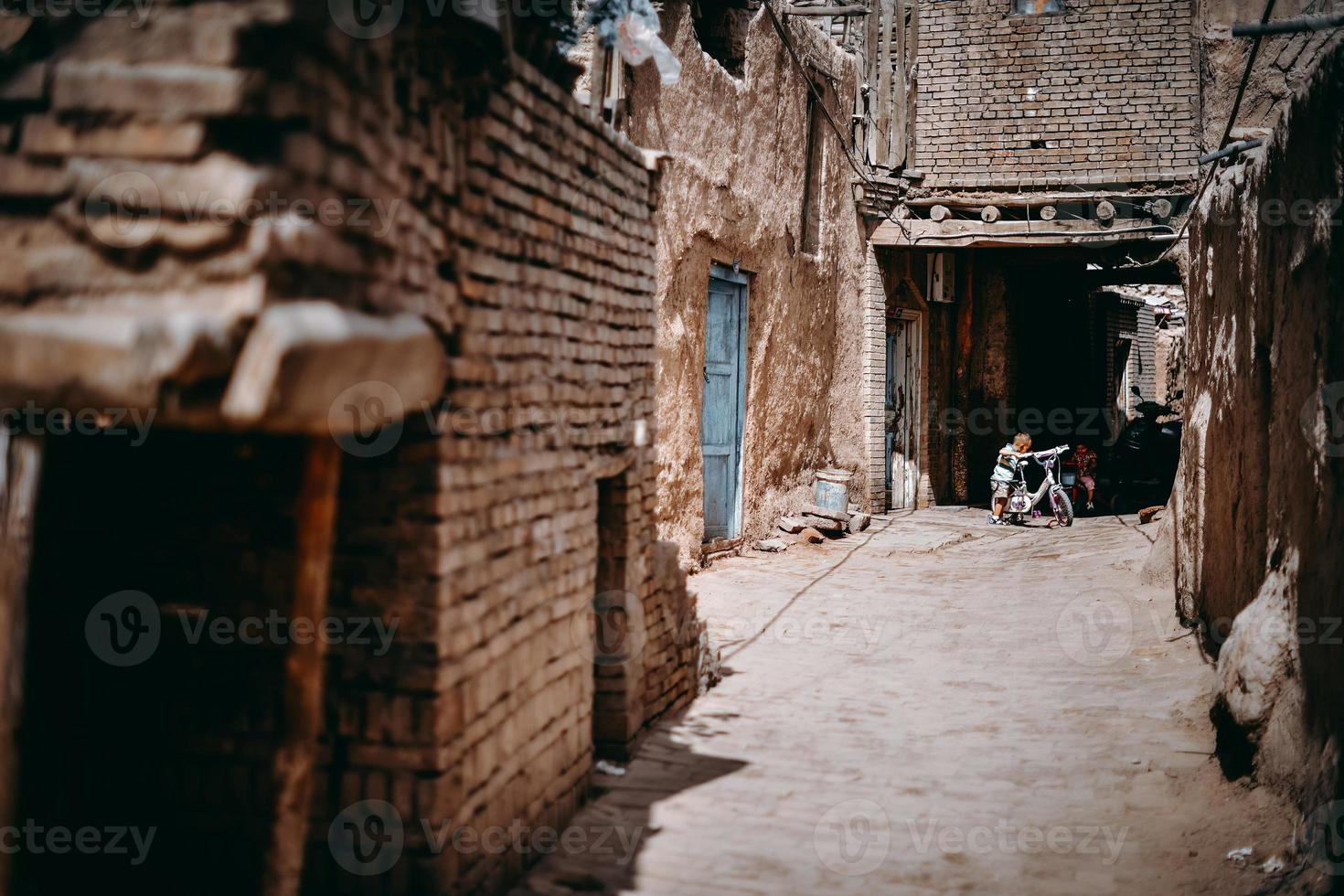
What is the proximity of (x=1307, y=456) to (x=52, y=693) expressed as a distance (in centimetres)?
469

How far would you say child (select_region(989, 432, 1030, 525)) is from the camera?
1405 cm

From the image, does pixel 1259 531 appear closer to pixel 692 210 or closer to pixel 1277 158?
pixel 1277 158

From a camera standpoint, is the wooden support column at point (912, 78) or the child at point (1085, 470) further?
the child at point (1085, 470)

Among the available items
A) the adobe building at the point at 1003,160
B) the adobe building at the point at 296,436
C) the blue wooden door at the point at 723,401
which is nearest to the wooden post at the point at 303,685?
the adobe building at the point at 296,436

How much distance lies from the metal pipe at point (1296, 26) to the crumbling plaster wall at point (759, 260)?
4800 mm

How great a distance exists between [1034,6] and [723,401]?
7.68 metres

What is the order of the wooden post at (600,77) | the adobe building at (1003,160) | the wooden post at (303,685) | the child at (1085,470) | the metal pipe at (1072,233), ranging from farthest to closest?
the child at (1085,470), the adobe building at (1003,160), the metal pipe at (1072,233), the wooden post at (600,77), the wooden post at (303,685)

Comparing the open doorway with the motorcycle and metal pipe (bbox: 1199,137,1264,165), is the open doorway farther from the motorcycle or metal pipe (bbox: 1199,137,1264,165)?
metal pipe (bbox: 1199,137,1264,165)

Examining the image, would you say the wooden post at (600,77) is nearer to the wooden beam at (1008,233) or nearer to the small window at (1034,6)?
the wooden beam at (1008,233)

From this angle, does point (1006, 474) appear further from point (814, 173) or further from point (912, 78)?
point (912, 78)

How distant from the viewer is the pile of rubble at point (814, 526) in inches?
455

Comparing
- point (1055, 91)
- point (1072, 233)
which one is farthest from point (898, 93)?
point (1072, 233)

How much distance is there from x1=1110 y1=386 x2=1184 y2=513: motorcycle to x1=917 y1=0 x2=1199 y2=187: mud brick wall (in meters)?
4.39

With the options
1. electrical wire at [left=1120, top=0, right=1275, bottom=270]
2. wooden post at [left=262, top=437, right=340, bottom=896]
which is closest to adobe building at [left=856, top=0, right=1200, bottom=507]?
electrical wire at [left=1120, top=0, right=1275, bottom=270]
